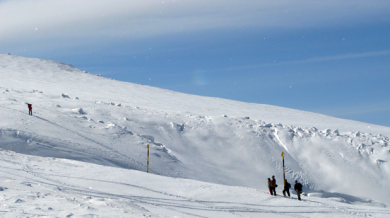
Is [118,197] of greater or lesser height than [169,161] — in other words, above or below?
below

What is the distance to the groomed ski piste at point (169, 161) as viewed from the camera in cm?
1105

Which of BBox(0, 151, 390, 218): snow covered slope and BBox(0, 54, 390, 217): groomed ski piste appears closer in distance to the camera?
BBox(0, 151, 390, 218): snow covered slope

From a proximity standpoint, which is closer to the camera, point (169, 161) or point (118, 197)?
point (118, 197)

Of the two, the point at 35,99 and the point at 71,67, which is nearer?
the point at 35,99

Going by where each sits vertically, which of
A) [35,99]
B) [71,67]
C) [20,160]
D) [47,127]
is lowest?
[20,160]

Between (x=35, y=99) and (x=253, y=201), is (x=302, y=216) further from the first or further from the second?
(x=35, y=99)

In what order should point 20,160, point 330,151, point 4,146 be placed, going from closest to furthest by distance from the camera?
point 20,160 → point 4,146 → point 330,151

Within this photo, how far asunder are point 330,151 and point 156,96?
2452cm

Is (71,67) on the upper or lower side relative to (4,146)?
upper

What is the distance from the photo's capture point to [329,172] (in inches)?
1059

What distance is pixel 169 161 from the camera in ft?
74.2

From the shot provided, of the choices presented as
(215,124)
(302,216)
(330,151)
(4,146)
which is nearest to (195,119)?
Answer: (215,124)

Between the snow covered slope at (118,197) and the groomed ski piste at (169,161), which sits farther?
the groomed ski piste at (169,161)

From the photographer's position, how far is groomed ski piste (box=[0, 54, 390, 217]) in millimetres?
11053
